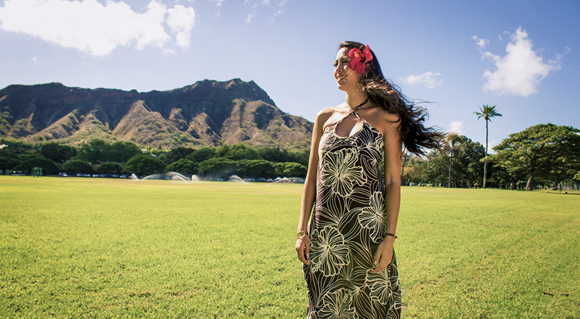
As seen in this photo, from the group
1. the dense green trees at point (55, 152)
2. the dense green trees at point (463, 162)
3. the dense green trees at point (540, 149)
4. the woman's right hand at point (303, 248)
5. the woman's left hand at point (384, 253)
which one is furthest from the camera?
the dense green trees at point (55, 152)

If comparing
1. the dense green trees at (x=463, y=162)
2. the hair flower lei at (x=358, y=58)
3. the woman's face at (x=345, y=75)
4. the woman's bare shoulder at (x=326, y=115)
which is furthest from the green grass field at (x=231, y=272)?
the dense green trees at (x=463, y=162)

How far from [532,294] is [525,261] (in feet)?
6.52

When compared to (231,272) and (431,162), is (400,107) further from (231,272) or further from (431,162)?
(431,162)

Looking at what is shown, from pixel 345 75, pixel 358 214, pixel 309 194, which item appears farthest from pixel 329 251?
pixel 345 75

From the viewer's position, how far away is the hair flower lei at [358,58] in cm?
218

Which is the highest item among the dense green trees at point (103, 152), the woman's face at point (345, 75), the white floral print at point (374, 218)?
the dense green trees at point (103, 152)

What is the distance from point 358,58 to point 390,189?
956 mm

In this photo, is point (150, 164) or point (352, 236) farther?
point (150, 164)

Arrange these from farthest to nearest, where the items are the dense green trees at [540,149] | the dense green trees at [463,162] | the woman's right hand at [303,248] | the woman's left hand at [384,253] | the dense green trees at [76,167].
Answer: the dense green trees at [76,167], the dense green trees at [463,162], the dense green trees at [540,149], the woman's right hand at [303,248], the woman's left hand at [384,253]

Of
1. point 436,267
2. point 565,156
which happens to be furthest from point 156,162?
point 436,267

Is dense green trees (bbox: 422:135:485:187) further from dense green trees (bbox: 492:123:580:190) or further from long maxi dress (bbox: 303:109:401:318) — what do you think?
long maxi dress (bbox: 303:109:401:318)

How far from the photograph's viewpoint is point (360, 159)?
76.5 inches

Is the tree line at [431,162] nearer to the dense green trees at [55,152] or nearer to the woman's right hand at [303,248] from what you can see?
the dense green trees at [55,152]

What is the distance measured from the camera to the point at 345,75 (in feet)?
7.23
